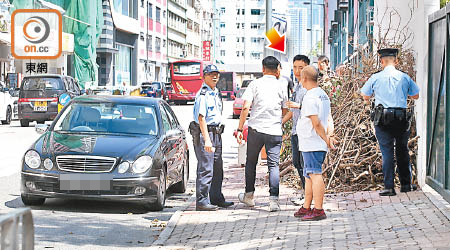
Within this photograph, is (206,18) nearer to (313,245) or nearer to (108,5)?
(108,5)

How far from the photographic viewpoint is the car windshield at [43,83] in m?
27.3

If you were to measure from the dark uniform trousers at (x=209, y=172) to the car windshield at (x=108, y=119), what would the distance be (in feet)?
3.64

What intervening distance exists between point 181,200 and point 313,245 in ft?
13.6

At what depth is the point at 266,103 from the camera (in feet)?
28.9

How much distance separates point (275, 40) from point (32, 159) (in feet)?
27.3

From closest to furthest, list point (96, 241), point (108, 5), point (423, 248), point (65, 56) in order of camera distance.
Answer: point (423, 248)
point (96, 241)
point (65, 56)
point (108, 5)

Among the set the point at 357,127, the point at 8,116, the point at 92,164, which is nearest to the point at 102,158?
the point at 92,164

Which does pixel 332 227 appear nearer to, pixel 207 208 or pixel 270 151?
pixel 270 151

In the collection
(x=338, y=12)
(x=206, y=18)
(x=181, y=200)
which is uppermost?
(x=206, y=18)

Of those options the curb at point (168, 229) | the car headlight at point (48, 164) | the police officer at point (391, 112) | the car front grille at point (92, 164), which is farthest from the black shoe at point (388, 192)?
the car headlight at point (48, 164)

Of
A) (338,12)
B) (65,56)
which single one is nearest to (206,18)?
(65,56)

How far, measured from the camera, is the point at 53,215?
8.84 m

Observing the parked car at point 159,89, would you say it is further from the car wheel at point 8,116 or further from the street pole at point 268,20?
the street pole at point 268,20

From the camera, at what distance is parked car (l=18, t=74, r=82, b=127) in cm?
2727
